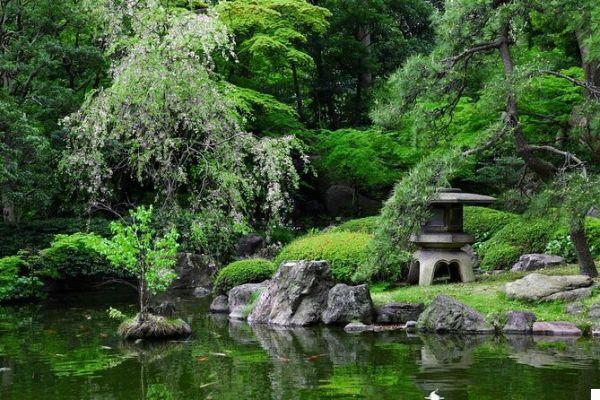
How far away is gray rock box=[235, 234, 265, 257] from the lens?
733 inches

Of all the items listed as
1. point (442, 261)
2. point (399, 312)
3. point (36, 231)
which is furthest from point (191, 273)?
point (399, 312)

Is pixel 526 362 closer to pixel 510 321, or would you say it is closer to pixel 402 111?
pixel 510 321

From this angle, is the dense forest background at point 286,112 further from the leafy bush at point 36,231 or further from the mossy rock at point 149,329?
the mossy rock at point 149,329

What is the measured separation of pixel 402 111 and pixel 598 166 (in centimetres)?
437

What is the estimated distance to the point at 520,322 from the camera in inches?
357

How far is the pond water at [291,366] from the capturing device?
19.9ft

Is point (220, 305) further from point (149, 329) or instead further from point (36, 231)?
point (36, 231)

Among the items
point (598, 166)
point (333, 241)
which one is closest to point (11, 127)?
point (333, 241)

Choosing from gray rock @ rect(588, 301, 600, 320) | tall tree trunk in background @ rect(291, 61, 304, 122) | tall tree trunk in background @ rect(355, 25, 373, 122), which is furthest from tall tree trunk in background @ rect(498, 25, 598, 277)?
tall tree trunk in background @ rect(355, 25, 373, 122)

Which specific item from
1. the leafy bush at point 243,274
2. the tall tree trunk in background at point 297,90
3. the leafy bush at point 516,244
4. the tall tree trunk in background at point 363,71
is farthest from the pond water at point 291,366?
the tall tree trunk in background at point 363,71

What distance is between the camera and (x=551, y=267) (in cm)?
1210

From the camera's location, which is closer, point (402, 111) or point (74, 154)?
point (402, 111)

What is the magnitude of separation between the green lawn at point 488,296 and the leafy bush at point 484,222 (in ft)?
10.6

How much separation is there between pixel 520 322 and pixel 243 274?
566 centimetres
